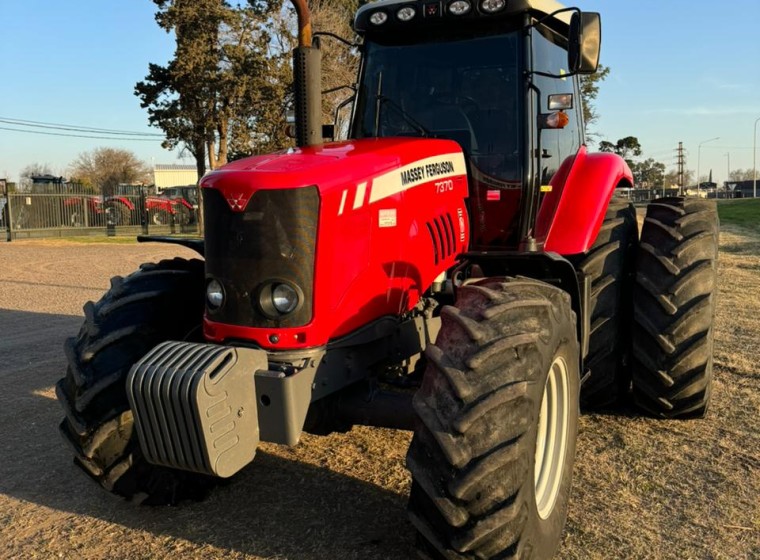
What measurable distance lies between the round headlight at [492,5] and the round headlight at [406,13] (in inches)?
16.2

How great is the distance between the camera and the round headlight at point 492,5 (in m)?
3.81

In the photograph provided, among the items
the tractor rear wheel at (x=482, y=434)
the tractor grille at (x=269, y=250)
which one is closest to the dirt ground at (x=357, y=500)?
the tractor rear wheel at (x=482, y=434)

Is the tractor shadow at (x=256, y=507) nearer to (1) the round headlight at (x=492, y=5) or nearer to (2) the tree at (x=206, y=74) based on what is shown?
(1) the round headlight at (x=492, y=5)

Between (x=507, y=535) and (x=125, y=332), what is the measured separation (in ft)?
6.45

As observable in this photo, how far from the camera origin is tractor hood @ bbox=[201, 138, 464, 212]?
2.80 metres

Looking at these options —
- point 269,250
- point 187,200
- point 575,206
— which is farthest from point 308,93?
point 187,200

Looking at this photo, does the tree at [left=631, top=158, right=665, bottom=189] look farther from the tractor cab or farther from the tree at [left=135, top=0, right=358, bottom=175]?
the tractor cab

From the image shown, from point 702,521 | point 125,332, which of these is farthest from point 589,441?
point 125,332

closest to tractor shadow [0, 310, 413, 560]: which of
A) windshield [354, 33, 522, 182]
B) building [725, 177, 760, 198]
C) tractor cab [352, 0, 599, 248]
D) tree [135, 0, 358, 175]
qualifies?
tractor cab [352, 0, 599, 248]

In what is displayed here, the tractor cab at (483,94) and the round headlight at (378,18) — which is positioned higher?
the round headlight at (378,18)

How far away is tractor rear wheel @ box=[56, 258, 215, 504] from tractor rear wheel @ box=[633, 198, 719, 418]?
2718 millimetres

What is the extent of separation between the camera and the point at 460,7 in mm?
3855

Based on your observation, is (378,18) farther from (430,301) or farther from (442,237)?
(430,301)

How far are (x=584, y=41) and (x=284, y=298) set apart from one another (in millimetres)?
2143
